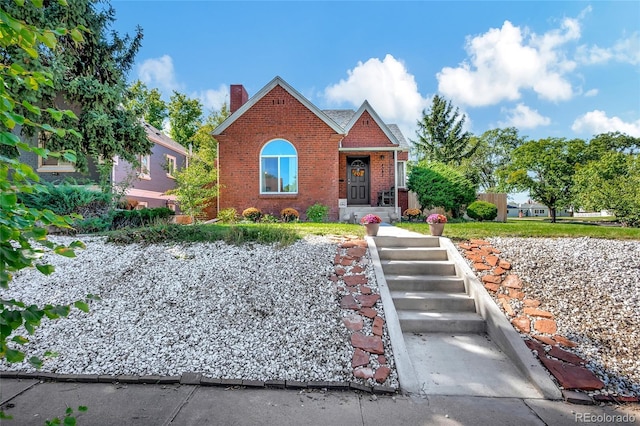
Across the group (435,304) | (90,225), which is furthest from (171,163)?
(435,304)

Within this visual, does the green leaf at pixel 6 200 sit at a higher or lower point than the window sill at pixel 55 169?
lower

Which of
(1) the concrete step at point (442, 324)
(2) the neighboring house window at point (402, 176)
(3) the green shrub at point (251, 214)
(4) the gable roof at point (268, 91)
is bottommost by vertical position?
(1) the concrete step at point (442, 324)

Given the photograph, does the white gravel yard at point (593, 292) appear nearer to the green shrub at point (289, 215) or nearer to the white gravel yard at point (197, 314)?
the white gravel yard at point (197, 314)

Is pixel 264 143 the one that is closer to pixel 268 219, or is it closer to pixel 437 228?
pixel 268 219

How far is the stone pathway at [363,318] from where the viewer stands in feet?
11.1

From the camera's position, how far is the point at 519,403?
304cm

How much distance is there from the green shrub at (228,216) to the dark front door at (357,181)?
5778 mm

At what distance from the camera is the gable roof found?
493 inches

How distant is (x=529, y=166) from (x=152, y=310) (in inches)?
1179

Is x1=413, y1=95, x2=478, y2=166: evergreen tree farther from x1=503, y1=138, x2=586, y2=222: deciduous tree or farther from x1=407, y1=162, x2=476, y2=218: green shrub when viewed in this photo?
x1=407, y1=162, x2=476, y2=218: green shrub

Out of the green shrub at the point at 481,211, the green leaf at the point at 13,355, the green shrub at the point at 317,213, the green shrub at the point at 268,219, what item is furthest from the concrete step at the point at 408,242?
the green shrub at the point at 481,211

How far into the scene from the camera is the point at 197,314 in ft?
13.8

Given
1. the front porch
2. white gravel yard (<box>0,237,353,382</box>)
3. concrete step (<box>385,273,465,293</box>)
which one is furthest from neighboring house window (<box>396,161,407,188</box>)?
concrete step (<box>385,273,465,293</box>)

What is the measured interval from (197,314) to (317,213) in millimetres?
8104
